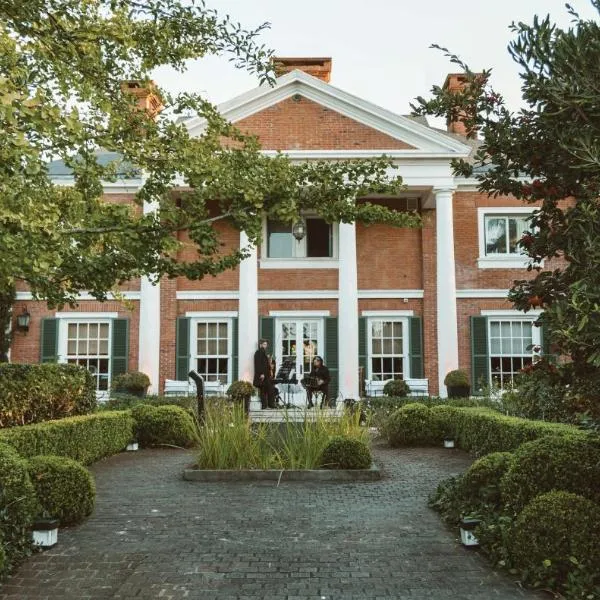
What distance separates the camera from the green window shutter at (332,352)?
67.9 feet

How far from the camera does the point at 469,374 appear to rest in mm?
21000

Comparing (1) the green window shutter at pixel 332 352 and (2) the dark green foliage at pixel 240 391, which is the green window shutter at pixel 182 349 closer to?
(2) the dark green foliage at pixel 240 391

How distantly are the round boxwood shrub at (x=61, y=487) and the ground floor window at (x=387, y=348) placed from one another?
15.0 meters

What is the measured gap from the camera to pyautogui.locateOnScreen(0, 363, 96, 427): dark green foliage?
8812 mm

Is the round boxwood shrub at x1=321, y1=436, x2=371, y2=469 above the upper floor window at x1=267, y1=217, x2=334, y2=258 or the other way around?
the other way around

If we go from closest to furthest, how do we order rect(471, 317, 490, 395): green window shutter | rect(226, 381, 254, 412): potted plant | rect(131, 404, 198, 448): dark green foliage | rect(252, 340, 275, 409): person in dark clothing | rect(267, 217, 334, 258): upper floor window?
rect(131, 404, 198, 448): dark green foliage → rect(252, 340, 275, 409): person in dark clothing → rect(226, 381, 254, 412): potted plant → rect(471, 317, 490, 395): green window shutter → rect(267, 217, 334, 258): upper floor window

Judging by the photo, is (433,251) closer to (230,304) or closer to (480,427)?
(230,304)

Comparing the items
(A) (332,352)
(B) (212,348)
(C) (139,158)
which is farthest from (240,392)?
(C) (139,158)

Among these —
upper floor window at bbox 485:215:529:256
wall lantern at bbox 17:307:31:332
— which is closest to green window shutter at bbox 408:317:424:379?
upper floor window at bbox 485:215:529:256

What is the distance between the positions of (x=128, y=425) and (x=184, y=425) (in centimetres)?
109

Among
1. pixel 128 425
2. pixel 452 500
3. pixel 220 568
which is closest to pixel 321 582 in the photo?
pixel 220 568

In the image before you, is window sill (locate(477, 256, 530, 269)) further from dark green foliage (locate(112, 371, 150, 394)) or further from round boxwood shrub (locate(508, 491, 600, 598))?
round boxwood shrub (locate(508, 491, 600, 598))

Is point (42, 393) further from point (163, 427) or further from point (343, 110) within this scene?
Answer: point (343, 110)

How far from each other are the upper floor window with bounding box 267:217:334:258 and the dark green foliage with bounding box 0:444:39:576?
1590 cm
